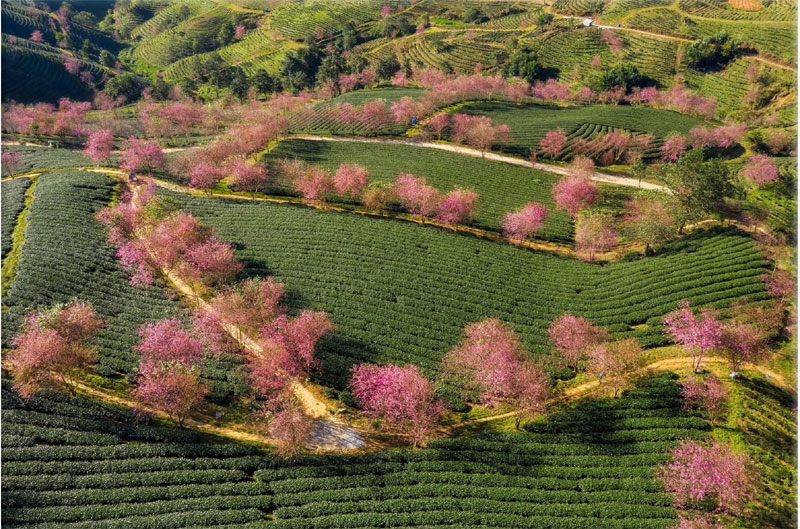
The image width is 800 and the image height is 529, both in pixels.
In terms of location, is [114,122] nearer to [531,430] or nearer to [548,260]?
[548,260]

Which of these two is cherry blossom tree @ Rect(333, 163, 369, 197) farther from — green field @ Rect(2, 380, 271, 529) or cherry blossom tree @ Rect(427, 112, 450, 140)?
green field @ Rect(2, 380, 271, 529)

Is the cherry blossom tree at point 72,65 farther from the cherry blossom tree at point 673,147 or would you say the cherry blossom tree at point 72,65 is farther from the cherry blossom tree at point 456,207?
the cherry blossom tree at point 673,147

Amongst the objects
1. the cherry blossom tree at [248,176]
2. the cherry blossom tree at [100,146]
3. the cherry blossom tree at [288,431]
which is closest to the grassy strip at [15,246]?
the cherry blossom tree at [100,146]

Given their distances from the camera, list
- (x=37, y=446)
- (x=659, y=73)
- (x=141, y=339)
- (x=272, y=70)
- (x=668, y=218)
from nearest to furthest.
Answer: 1. (x=37, y=446)
2. (x=141, y=339)
3. (x=668, y=218)
4. (x=659, y=73)
5. (x=272, y=70)

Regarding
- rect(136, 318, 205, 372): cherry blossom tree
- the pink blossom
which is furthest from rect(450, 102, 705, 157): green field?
rect(136, 318, 205, 372): cherry blossom tree

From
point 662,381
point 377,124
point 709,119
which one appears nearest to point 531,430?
point 662,381

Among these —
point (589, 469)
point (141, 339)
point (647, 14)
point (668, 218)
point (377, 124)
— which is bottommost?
point (589, 469)
